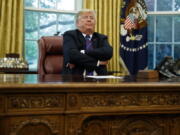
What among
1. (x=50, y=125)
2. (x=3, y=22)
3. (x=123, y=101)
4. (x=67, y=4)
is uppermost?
(x=67, y=4)

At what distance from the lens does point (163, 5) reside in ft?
16.9

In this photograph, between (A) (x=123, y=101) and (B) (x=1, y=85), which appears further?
(A) (x=123, y=101)

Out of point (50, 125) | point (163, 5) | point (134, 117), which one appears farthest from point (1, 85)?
point (163, 5)

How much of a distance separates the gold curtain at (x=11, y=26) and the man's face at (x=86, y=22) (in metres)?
1.33

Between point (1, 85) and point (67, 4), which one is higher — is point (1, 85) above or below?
below

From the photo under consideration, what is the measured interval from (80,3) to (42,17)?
0.60m

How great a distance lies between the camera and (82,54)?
2.93 m

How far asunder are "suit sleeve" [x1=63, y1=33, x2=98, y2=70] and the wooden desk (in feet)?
3.86

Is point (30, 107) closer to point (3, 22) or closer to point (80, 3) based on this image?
point (3, 22)

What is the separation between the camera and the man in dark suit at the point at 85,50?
296 cm

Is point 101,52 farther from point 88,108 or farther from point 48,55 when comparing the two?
point 88,108

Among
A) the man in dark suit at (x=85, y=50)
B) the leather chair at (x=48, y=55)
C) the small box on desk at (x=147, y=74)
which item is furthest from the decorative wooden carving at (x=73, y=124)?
the leather chair at (x=48, y=55)

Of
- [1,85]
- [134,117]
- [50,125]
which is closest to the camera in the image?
[1,85]

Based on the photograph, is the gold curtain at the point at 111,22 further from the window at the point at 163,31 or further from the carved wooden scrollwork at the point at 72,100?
the carved wooden scrollwork at the point at 72,100
